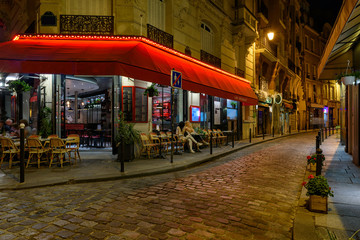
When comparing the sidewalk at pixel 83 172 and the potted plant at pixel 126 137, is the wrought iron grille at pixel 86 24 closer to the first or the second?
the potted plant at pixel 126 137

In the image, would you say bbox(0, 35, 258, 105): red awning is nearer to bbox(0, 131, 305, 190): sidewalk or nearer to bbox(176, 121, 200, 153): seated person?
bbox(176, 121, 200, 153): seated person

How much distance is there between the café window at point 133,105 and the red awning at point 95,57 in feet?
5.71

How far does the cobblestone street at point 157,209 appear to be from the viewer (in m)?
3.17

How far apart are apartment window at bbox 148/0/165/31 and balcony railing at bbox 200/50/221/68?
336 cm

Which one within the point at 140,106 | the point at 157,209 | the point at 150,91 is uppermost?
the point at 150,91

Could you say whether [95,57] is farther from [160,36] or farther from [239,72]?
[239,72]

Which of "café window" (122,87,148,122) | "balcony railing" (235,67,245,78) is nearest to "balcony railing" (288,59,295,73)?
"balcony railing" (235,67,245,78)

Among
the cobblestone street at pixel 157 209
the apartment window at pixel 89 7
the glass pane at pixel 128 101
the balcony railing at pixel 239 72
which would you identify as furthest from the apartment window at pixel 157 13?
the balcony railing at pixel 239 72

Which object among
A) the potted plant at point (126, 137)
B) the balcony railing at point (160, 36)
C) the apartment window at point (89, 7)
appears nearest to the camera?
the potted plant at point (126, 137)

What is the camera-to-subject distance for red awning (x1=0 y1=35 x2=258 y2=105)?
7.23 m

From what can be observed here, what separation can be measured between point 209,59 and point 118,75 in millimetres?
7848

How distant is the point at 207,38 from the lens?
601 inches

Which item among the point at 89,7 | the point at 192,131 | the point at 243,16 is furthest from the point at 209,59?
the point at 89,7

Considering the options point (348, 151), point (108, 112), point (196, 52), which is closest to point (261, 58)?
point (196, 52)
